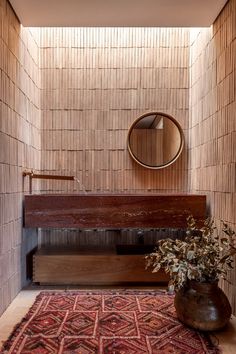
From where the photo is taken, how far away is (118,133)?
3.49 meters

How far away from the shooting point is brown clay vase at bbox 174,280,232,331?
2.08 metres

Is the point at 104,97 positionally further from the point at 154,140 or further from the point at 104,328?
the point at 104,328

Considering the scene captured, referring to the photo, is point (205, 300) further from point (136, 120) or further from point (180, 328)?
point (136, 120)

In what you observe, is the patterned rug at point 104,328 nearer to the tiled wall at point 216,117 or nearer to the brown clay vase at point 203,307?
the brown clay vase at point 203,307

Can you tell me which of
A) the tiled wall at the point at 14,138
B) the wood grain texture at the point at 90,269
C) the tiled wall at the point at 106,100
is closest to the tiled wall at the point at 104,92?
the tiled wall at the point at 106,100

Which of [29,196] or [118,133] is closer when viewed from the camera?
[29,196]

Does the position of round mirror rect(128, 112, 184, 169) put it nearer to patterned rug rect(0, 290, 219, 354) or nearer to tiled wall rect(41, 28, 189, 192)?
tiled wall rect(41, 28, 189, 192)

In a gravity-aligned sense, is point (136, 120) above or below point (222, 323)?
above

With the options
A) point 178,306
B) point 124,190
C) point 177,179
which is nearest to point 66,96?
point 124,190

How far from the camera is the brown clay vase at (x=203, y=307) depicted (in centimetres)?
208

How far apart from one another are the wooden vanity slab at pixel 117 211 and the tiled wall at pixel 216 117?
312mm

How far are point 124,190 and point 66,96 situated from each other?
3.68 ft

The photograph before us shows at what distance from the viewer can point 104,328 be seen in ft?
7.00

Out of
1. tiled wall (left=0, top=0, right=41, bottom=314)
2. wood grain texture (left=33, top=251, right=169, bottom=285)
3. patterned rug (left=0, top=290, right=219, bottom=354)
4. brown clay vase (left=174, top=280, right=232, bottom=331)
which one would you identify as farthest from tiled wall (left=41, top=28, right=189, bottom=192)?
brown clay vase (left=174, top=280, right=232, bottom=331)
